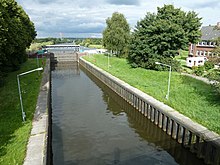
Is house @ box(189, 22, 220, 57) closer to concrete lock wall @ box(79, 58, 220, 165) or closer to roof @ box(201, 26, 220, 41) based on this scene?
roof @ box(201, 26, 220, 41)

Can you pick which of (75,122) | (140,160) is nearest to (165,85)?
(75,122)

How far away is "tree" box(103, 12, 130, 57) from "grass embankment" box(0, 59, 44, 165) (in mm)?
29211

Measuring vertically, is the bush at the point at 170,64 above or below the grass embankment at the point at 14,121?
above

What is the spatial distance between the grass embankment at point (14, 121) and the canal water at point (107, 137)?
9.43 feet

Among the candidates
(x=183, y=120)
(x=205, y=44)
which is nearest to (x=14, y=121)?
(x=183, y=120)

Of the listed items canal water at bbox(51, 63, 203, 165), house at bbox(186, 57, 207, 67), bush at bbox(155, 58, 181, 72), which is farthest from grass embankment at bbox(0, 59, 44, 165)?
house at bbox(186, 57, 207, 67)

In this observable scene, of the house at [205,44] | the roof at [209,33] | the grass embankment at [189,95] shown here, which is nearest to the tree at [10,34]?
the grass embankment at [189,95]

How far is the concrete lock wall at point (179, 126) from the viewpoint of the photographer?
1376 centimetres

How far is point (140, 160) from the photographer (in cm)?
1511

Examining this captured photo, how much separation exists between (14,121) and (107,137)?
7870 mm

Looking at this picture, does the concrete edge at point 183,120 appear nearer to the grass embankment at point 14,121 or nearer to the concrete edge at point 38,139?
the concrete edge at point 38,139

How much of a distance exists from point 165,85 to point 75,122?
13126 mm

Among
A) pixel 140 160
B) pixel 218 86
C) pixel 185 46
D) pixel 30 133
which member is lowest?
pixel 140 160

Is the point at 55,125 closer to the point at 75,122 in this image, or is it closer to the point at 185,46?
the point at 75,122
